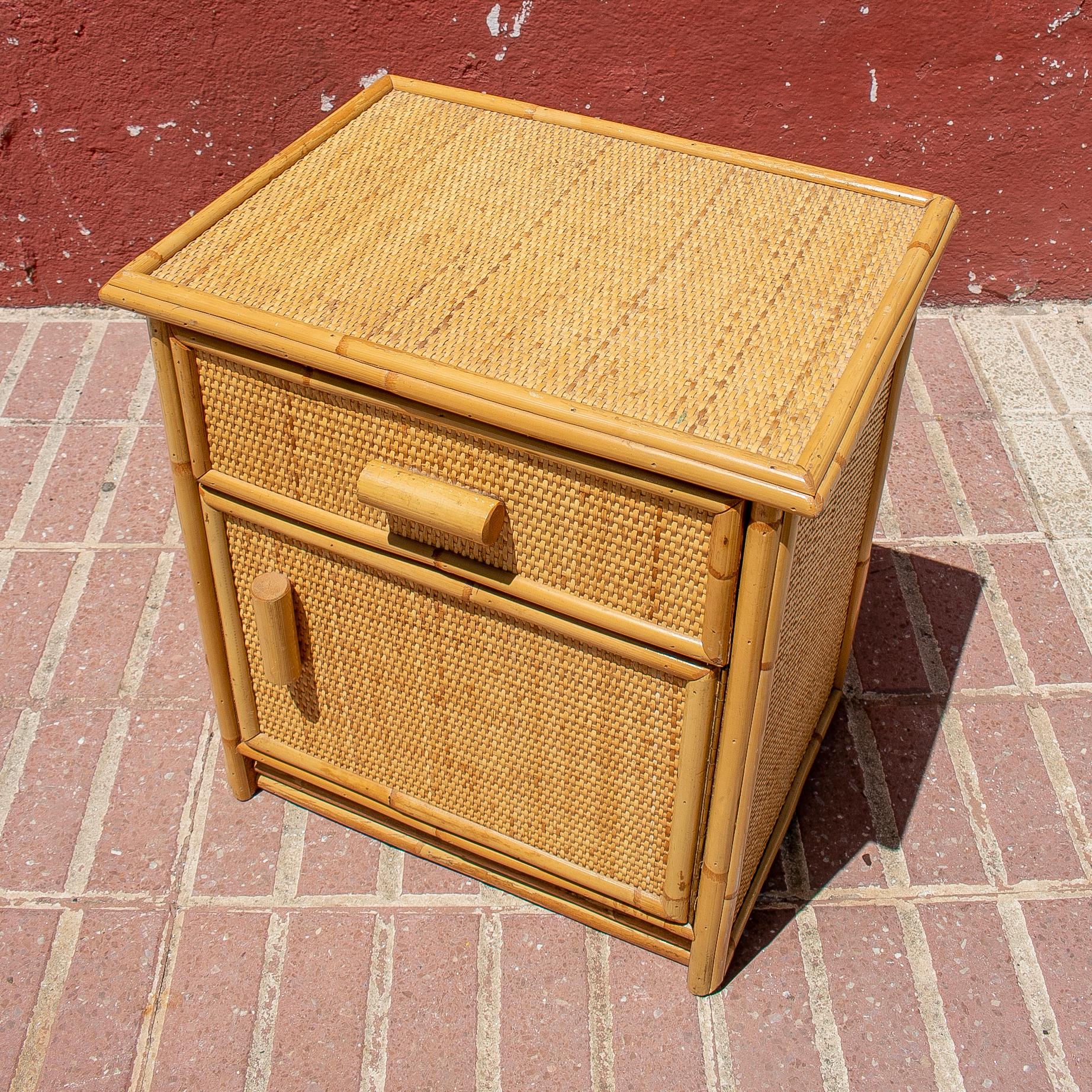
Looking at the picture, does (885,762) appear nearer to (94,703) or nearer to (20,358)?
(94,703)

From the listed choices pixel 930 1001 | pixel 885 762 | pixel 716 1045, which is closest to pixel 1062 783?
pixel 885 762

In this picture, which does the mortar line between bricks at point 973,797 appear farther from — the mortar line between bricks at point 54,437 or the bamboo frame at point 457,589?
the mortar line between bricks at point 54,437

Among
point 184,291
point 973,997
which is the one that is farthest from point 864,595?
point 184,291

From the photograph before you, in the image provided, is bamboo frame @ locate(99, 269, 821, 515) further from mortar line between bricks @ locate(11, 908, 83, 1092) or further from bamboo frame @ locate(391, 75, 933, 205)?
mortar line between bricks @ locate(11, 908, 83, 1092)

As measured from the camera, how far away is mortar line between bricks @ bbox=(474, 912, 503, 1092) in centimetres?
194

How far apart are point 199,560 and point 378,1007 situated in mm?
756

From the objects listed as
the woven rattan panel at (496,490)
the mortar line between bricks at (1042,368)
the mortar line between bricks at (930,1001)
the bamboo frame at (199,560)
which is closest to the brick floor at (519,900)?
the mortar line between bricks at (930,1001)

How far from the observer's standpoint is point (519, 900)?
7.08ft

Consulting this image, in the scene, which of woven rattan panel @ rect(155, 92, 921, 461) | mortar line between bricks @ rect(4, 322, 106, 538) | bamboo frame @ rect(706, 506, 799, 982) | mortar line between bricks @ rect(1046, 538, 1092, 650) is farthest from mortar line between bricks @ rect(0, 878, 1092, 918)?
woven rattan panel @ rect(155, 92, 921, 461)

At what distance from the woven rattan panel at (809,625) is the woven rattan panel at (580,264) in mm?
211

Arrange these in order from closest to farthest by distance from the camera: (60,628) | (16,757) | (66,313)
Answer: (16,757) < (60,628) < (66,313)

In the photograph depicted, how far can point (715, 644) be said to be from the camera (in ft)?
5.12

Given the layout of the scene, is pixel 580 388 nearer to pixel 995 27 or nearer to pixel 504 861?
pixel 504 861

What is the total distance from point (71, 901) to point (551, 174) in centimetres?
142
